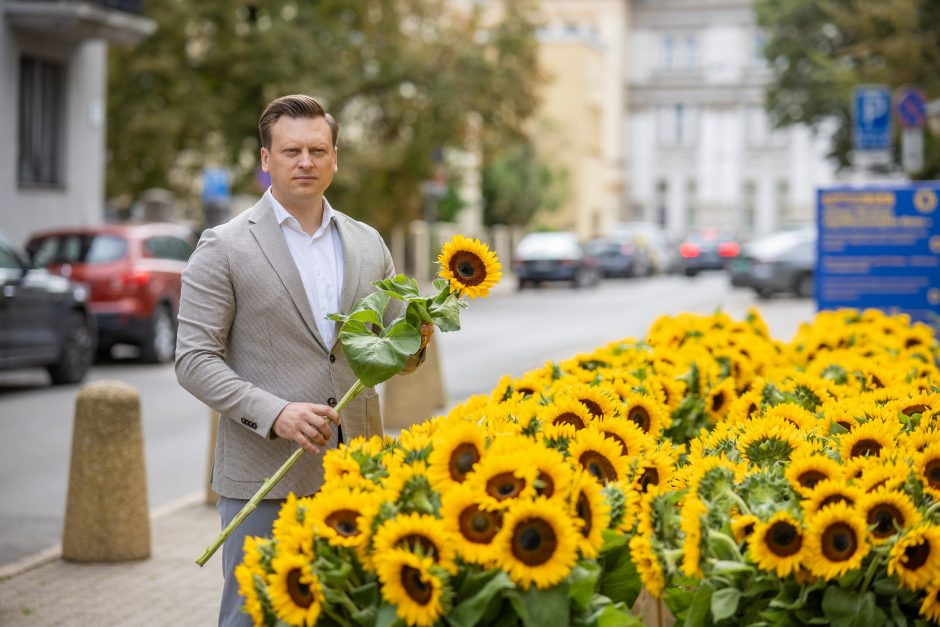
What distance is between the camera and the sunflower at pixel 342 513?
3537 millimetres

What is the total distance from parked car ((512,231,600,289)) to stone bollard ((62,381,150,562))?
3792 centimetres

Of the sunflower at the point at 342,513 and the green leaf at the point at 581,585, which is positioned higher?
the sunflower at the point at 342,513

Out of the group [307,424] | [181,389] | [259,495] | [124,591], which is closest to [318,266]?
[307,424]

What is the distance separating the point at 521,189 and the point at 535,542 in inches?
2354

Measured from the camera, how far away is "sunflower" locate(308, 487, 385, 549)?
3537 mm

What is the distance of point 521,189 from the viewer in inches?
2479

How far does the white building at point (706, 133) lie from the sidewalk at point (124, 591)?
8828cm

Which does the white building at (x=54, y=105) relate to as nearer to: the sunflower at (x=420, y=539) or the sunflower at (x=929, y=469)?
the sunflower at (x=929, y=469)

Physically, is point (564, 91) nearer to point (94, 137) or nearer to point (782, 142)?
point (782, 142)

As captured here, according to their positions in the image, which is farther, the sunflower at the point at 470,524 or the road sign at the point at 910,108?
the road sign at the point at 910,108

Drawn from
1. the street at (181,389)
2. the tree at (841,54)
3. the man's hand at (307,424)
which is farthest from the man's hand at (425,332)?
the tree at (841,54)

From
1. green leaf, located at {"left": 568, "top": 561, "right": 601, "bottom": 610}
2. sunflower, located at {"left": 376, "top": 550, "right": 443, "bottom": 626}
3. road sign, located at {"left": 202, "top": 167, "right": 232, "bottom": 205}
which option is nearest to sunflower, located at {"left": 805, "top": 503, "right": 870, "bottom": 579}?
green leaf, located at {"left": 568, "top": 561, "right": 601, "bottom": 610}

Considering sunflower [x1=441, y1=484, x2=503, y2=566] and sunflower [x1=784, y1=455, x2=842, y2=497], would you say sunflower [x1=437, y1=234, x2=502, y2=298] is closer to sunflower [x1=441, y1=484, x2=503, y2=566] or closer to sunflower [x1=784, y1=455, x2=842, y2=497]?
sunflower [x1=441, y1=484, x2=503, y2=566]

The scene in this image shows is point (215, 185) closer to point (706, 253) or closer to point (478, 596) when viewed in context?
point (706, 253)
